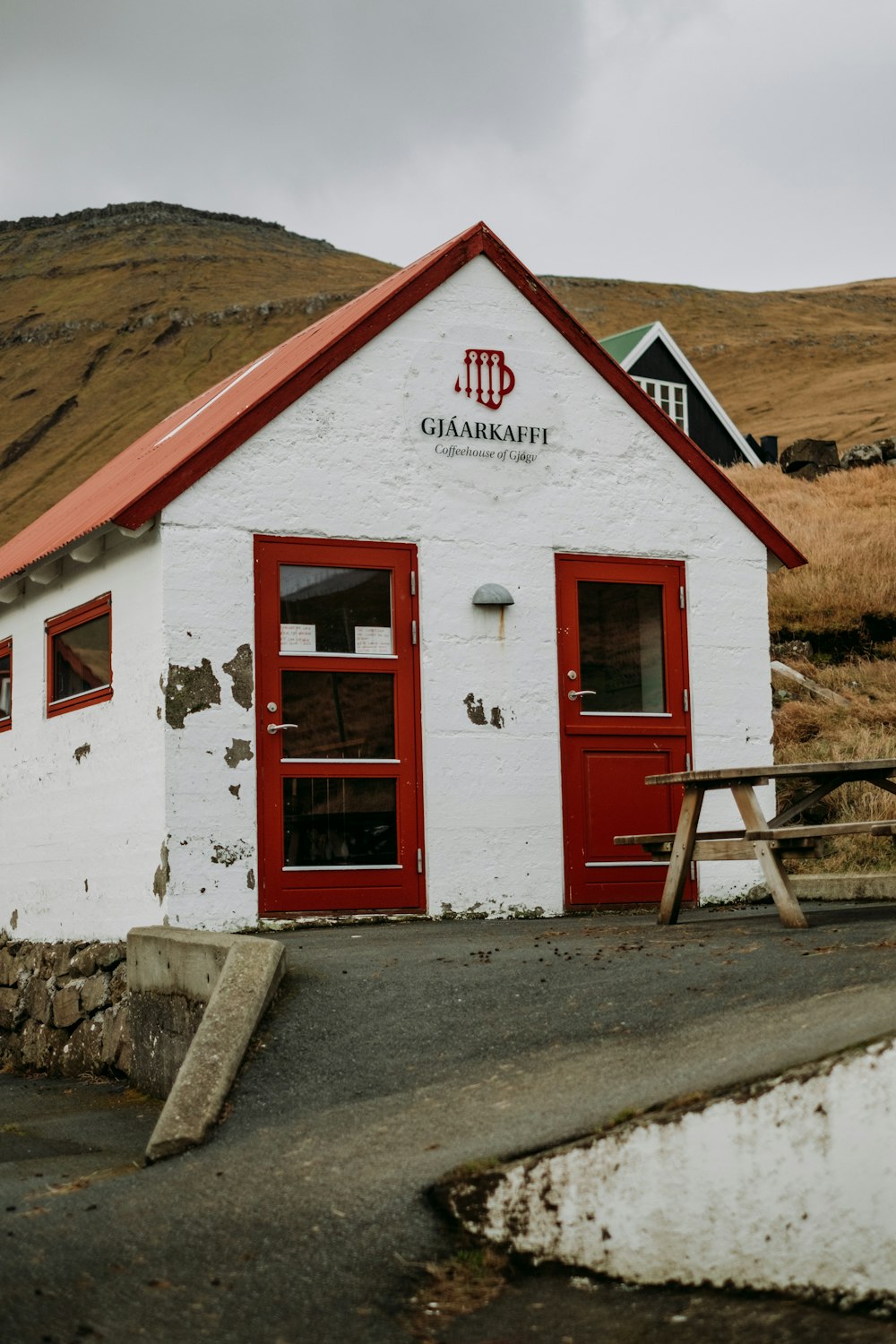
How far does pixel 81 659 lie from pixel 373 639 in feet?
7.43

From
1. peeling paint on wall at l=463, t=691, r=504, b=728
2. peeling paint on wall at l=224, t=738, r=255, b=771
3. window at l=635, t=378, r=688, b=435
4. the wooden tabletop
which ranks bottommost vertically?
the wooden tabletop

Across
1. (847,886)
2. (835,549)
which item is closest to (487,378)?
(847,886)

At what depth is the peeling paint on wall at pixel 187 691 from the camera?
33.7 ft

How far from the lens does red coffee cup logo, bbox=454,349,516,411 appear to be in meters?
11.8

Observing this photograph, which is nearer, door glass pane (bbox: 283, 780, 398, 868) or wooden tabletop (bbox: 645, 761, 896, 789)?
wooden tabletop (bbox: 645, 761, 896, 789)

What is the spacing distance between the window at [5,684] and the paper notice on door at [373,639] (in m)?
3.59

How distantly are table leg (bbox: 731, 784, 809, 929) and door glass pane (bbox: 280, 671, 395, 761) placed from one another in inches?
117

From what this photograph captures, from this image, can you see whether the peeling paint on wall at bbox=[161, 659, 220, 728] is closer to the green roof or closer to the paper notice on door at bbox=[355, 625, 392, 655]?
Answer: the paper notice on door at bbox=[355, 625, 392, 655]

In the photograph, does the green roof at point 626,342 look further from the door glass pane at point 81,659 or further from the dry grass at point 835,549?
the door glass pane at point 81,659

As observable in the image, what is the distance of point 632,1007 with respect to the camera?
6.93 m

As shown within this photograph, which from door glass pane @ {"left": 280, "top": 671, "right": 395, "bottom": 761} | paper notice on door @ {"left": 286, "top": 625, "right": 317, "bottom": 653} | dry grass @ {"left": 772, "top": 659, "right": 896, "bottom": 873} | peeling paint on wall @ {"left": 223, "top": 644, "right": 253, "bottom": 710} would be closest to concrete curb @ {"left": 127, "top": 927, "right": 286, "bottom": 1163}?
peeling paint on wall @ {"left": 223, "top": 644, "right": 253, "bottom": 710}

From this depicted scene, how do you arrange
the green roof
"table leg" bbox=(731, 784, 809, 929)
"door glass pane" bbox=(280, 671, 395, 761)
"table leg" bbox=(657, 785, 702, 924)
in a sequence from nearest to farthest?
"table leg" bbox=(731, 784, 809, 929), "table leg" bbox=(657, 785, 702, 924), "door glass pane" bbox=(280, 671, 395, 761), the green roof

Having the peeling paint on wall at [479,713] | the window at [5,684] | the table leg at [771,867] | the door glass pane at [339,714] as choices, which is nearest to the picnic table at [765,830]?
the table leg at [771,867]

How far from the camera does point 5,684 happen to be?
44.4 feet
